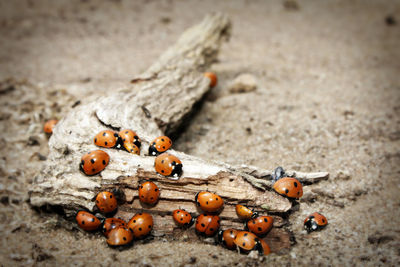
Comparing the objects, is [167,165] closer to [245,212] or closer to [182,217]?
[182,217]

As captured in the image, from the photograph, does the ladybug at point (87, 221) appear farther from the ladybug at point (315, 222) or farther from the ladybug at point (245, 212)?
the ladybug at point (315, 222)

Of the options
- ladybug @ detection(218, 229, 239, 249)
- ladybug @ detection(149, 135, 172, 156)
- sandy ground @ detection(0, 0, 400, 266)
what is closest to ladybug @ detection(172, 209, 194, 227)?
sandy ground @ detection(0, 0, 400, 266)

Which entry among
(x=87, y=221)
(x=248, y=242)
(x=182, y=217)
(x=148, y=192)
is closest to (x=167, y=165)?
(x=148, y=192)

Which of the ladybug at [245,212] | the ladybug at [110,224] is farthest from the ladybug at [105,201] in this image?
the ladybug at [245,212]

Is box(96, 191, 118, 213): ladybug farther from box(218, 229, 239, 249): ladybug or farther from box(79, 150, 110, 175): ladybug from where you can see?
box(218, 229, 239, 249): ladybug

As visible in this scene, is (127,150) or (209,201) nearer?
(209,201)
